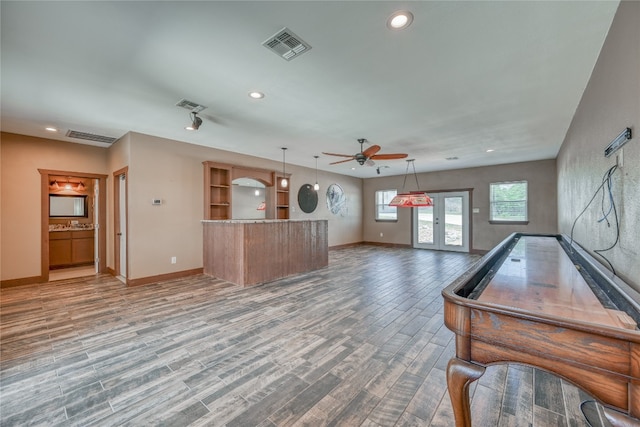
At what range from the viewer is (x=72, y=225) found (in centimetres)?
659

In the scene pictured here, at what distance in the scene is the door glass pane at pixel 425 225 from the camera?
29.8ft

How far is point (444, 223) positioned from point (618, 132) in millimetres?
7353

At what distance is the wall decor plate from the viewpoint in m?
9.07

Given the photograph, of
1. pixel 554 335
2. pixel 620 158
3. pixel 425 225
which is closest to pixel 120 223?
pixel 554 335

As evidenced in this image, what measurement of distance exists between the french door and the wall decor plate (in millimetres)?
2535

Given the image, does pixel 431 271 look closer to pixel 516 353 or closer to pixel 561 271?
pixel 561 271

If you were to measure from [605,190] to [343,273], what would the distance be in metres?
4.14

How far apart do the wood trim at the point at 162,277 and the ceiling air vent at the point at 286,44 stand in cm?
456

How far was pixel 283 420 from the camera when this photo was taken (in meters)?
1.64

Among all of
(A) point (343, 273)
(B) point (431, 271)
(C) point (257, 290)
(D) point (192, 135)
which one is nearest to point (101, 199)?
(D) point (192, 135)

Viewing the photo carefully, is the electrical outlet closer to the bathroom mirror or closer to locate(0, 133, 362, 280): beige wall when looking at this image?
locate(0, 133, 362, 280): beige wall

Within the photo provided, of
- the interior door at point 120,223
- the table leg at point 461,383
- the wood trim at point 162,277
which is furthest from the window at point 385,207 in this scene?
the table leg at point 461,383

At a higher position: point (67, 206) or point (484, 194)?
point (484, 194)

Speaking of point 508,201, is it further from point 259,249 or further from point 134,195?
point 134,195
